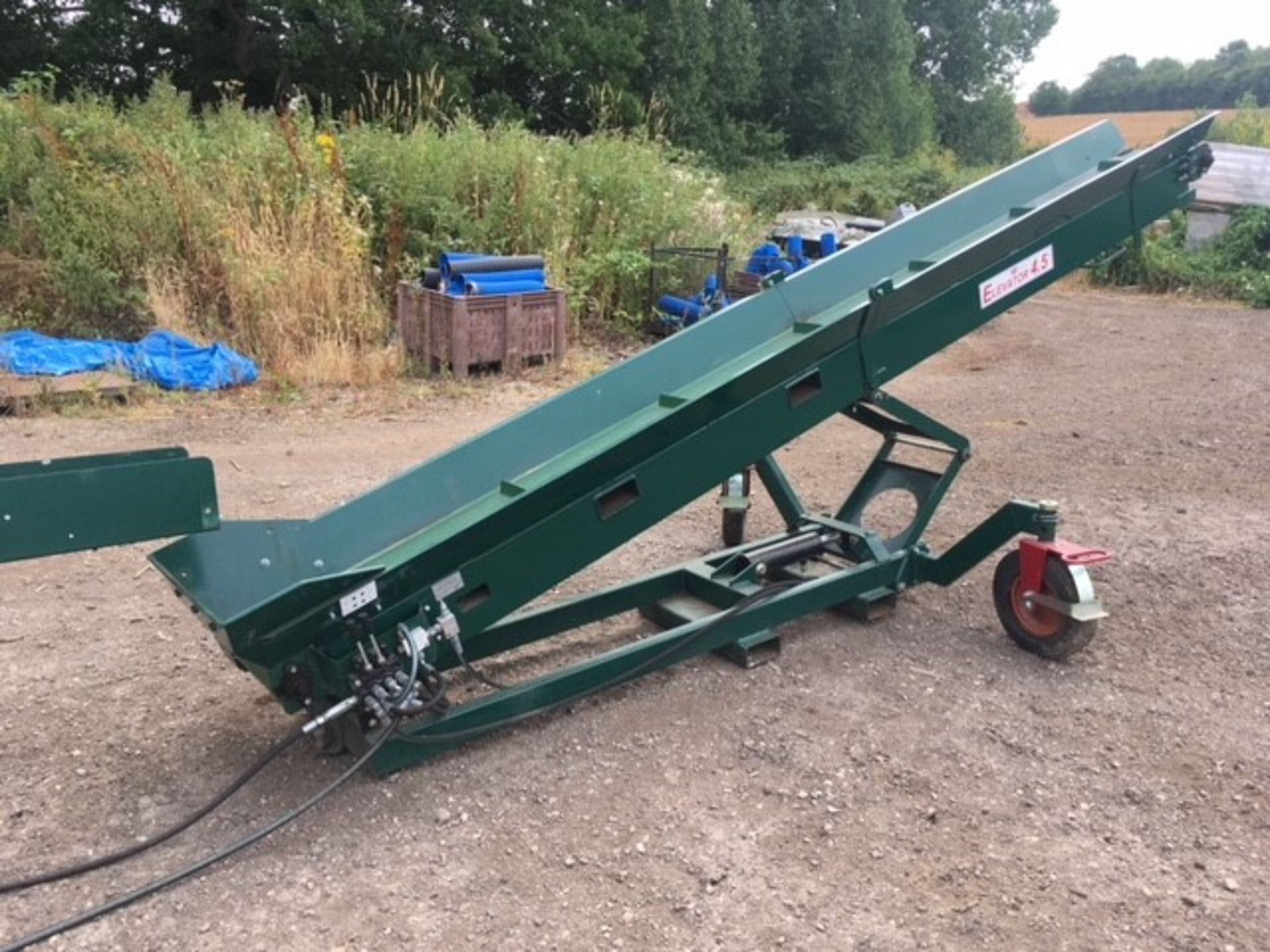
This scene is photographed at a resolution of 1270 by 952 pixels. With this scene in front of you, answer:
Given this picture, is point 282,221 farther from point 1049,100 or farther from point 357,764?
point 1049,100

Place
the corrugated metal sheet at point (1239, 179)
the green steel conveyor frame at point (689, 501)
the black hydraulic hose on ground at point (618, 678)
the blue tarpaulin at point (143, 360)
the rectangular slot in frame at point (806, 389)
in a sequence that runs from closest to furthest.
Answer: the green steel conveyor frame at point (689, 501)
the black hydraulic hose on ground at point (618, 678)
the rectangular slot in frame at point (806, 389)
the blue tarpaulin at point (143, 360)
the corrugated metal sheet at point (1239, 179)

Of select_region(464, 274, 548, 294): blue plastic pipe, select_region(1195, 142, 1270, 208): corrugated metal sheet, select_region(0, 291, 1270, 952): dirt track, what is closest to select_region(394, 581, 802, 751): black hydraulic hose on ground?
select_region(0, 291, 1270, 952): dirt track

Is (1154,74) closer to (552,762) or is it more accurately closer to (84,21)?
(84,21)

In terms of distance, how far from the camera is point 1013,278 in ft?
12.2

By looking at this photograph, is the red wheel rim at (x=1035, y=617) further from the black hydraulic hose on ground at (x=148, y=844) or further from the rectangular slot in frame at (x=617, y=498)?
the black hydraulic hose on ground at (x=148, y=844)

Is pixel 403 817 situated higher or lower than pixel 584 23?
lower

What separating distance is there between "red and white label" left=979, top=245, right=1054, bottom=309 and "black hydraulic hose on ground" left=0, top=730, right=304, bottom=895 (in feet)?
8.66

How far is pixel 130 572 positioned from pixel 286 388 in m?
3.75

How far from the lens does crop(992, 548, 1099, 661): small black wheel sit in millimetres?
3814

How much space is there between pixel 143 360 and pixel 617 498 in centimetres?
625

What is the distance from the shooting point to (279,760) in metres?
3.22

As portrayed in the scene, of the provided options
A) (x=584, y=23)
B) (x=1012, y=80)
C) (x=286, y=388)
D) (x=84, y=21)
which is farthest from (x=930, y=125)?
(x=286, y=388)

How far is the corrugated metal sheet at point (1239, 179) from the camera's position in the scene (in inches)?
618

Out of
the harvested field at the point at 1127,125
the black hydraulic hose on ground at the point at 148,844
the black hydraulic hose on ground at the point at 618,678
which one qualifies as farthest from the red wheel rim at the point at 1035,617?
the harvested field at the point at 1127,125
